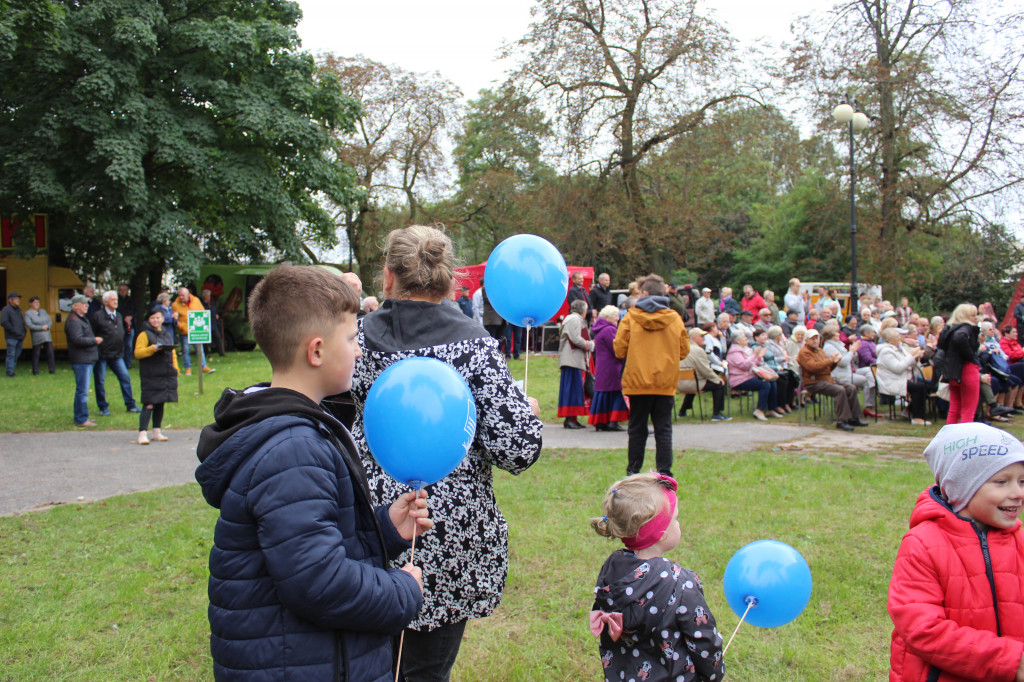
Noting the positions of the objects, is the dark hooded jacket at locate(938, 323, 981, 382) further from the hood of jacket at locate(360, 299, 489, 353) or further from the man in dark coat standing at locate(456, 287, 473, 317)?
the man in dark coat standing at locate(456, 287, 473, 317)

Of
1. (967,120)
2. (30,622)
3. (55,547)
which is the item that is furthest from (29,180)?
(967,120)

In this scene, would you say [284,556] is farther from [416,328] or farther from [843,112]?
[843,112]

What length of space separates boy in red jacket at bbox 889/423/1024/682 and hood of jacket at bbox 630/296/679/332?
4.44 meters

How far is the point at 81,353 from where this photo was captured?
11.2m

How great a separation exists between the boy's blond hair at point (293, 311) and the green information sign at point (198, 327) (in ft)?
43.7

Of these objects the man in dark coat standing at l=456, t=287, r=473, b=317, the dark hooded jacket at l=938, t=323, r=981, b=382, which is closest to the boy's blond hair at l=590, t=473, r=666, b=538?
the dark hooded jacket at l=938, t=323, r=981, b=382

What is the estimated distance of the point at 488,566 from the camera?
2506 mm

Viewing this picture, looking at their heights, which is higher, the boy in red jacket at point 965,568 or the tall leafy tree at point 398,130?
the tall leafy tree at point 398,130

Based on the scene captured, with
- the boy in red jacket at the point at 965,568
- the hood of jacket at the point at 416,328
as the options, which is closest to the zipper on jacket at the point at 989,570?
the boy in red jacket at the point at 965,568

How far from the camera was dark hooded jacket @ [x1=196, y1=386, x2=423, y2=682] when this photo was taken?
63.5 inches

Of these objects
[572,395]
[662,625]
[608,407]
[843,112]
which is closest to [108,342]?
[572,395]

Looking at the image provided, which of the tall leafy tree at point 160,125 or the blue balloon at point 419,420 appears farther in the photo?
the tall leafy tree at point 160,125

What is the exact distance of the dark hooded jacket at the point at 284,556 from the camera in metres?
1.61

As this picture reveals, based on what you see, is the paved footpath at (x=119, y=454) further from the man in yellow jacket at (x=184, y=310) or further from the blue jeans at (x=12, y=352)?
the blue jeans at (x=12, y=352)
